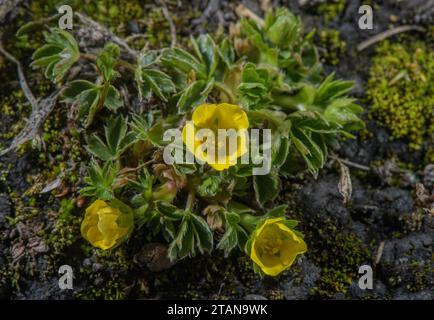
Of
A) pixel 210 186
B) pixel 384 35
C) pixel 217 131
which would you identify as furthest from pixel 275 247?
pixel 384 35

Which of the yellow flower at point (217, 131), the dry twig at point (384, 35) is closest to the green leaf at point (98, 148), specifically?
the yellow flower at point (217, 131)

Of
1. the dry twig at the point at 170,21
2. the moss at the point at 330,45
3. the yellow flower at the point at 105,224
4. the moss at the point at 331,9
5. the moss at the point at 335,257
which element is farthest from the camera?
the moss at the point at 331,9

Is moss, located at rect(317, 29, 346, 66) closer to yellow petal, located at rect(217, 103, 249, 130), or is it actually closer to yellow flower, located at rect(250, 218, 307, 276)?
yellow petal, located at rect(217, 103, 249, 130)

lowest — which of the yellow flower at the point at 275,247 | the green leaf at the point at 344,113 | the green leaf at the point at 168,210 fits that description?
the yellow flower at the point at 275,247

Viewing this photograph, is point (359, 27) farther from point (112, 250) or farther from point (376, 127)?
point (112, 250)

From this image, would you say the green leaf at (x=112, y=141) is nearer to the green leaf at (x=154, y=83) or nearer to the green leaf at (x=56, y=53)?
the green leaf at (x=154, y=83)

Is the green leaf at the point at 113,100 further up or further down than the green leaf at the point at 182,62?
further down

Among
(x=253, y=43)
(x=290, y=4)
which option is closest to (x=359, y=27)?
(x=290, y=4)
